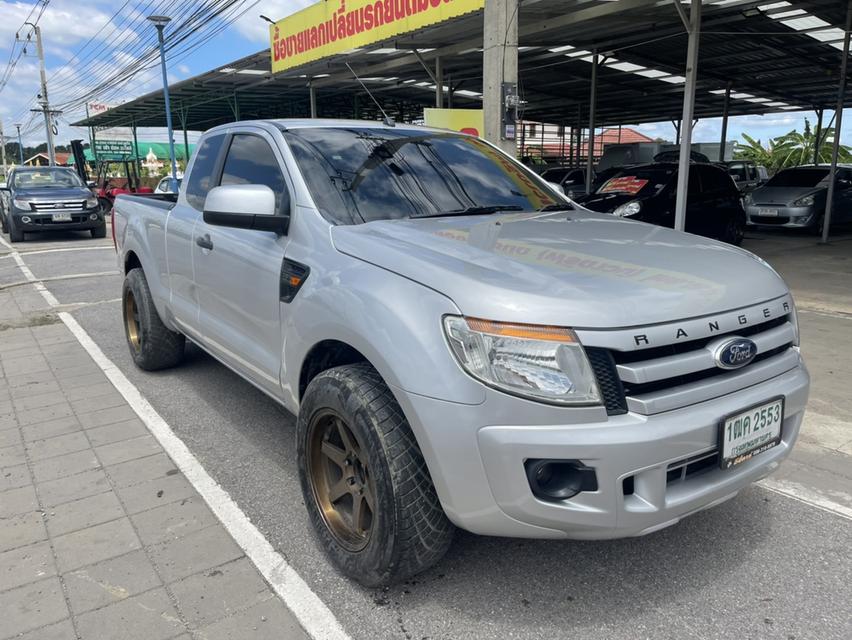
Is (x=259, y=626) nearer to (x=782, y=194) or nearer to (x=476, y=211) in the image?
(x=476, y=211)

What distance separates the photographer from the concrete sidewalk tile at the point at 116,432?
397 cm

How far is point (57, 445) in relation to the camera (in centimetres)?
391

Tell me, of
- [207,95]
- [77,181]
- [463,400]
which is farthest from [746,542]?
[207,95]

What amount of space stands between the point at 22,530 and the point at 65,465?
2.31 ft

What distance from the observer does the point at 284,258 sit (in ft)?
9.66

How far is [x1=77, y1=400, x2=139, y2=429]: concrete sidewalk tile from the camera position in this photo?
14.0 ft

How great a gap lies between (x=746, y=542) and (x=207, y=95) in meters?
25.3

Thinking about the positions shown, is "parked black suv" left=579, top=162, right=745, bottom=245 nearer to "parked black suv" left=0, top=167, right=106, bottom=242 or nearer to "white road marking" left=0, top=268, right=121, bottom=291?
"white road marking" left=0, top=268, right=121, bottom=291

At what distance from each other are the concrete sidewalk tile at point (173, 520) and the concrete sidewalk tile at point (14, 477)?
85 cm

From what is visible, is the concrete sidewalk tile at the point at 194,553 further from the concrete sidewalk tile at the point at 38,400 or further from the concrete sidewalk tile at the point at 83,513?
the concrete sidewalk tile at the point at 38,400

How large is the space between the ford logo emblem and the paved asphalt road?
931 mm

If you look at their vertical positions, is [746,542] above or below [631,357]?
below

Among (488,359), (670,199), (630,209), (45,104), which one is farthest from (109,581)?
(45,104)

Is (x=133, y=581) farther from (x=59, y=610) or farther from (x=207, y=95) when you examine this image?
(x=207, y=95)
